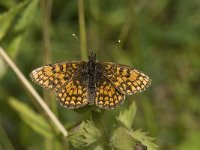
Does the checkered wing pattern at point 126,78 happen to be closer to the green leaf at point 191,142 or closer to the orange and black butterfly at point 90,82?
the orange and black butterfly at point 90,82

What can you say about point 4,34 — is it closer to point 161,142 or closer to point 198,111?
point 161,142

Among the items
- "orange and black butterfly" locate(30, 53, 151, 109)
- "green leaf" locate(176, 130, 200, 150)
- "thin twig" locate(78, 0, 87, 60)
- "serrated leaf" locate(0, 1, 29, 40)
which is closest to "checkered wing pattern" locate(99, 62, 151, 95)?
"orange and black butterfly" locate(30, 53, 151, 109)

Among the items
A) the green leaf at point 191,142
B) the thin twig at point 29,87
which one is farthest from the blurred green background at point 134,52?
the thin twig at point 29,87

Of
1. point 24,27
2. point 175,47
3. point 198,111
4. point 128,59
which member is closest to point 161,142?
point 198,111

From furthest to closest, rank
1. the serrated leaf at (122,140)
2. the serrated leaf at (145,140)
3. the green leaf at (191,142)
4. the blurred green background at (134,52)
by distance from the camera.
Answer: the green leaf at (191,142) < the blurred green background at (134,52) < the serrated leaf at (145,140) < the serrated leaf at (122,140)

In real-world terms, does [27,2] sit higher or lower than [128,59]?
higher

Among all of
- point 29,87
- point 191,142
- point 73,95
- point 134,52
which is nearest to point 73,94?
point 73,95

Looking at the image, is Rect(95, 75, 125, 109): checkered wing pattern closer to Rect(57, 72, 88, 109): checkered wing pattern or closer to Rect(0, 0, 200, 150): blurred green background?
Rect(57, 72, 88, 109): checkered wing pattern
